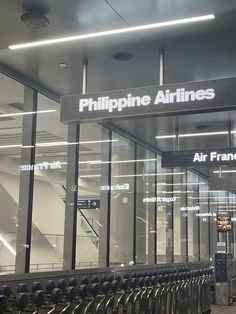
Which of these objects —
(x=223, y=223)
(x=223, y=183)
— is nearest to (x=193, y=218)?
(x=223, y=223)

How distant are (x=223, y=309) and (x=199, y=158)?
4.69 m

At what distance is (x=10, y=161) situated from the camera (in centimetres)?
746

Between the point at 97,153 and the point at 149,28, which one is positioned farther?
the point at 97,153

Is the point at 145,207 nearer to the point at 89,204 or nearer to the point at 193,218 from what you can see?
the point at 89,204

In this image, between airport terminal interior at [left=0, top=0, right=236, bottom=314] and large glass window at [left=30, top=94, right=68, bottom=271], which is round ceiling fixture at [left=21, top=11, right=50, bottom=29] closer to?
airport terminal interior at [left=0, top=0, right=236, bottom=314]

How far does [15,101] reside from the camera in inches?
298

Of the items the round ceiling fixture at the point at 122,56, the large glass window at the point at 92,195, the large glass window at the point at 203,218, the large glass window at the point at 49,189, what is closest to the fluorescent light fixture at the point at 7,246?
the large glass window at the point at 49,189

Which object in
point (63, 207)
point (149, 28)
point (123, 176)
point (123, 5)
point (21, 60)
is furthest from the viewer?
point (123, 176)

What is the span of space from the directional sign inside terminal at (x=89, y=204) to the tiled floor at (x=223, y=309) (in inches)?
133

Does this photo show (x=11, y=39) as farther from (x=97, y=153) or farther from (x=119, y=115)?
(x=97, y=153)

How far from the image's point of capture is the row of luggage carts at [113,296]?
16.9 feet

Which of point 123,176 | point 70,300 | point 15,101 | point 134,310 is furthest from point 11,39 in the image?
point 123,176

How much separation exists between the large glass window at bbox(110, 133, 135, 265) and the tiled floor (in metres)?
2.10

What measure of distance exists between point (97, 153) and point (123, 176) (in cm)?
136
